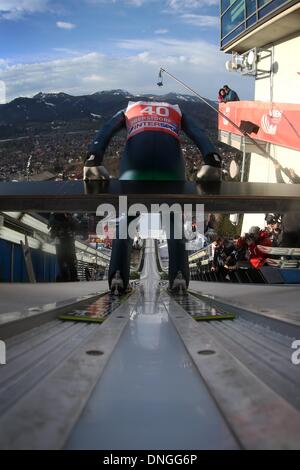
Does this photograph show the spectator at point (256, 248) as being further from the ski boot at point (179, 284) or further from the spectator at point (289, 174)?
the spectator at point (289, 174)

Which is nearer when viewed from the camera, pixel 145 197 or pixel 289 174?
pixel 145 197

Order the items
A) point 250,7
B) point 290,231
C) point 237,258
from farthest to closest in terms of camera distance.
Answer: point 250,7 < point 237,258 < point 290,231

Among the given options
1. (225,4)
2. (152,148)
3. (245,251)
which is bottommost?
(245,251)

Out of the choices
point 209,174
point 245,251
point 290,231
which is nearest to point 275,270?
point 290,231

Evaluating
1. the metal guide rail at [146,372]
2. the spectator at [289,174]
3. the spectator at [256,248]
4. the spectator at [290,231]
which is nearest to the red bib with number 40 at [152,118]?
the spectator at [290,231]

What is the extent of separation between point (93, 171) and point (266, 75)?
14.2m

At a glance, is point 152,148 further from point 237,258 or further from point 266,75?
point 266,75

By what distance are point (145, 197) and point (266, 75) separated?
14968 mm

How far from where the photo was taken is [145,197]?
321 centimetres

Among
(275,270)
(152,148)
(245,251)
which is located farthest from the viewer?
(245,251)

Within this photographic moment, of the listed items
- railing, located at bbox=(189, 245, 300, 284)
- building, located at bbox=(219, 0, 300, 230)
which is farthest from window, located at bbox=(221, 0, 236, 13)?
railing, located at bbox=(189, 245, 300, 284)

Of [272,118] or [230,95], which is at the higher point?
[230,95]

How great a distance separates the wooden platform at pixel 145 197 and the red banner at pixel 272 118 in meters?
8.98

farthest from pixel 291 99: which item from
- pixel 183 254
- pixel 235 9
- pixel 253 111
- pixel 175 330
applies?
pixel 175 330
